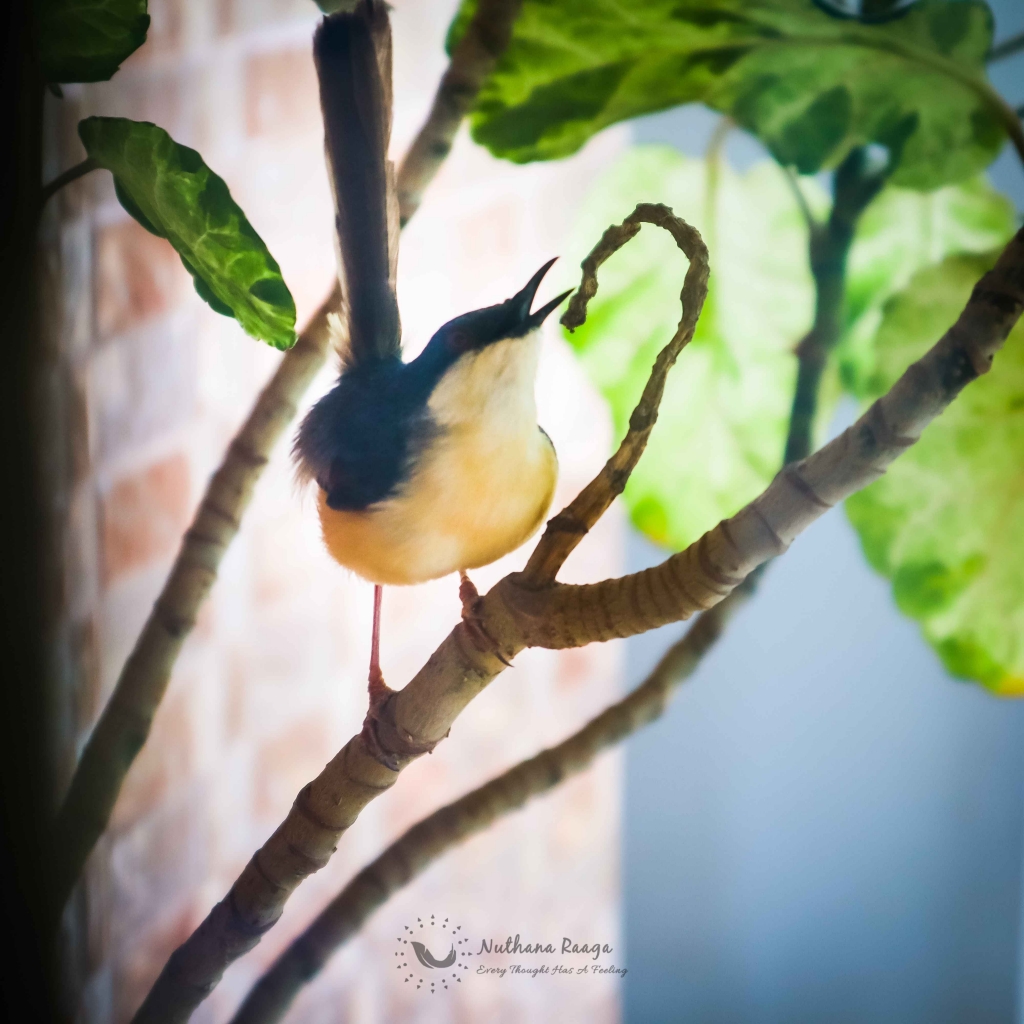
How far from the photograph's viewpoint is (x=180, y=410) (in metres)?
0.55

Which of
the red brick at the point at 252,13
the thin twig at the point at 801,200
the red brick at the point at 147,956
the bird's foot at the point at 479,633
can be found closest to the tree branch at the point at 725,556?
the bird's foot at the point at 479,633

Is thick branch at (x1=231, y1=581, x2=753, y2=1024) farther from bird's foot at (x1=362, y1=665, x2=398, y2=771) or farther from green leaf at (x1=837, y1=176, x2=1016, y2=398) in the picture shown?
green leaf at (x1=837, y1=176, x2=1016, y2=398)

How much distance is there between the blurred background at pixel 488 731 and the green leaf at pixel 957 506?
0.6 inches

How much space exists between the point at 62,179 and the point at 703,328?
37 centimetres

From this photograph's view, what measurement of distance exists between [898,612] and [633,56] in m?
0.34

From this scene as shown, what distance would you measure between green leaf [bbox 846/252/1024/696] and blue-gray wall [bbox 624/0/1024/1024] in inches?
0.6

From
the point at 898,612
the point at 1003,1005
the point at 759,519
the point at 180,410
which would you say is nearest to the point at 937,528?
Answer: the point at 898,612

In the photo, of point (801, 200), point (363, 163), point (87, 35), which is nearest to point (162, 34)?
point (87, 35)

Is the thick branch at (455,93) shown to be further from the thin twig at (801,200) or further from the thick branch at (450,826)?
the thick branch at (450,826)

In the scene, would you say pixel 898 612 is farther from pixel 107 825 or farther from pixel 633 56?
pixel 107 825

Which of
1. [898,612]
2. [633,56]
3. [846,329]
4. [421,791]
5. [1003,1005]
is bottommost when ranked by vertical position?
[1003,1005]

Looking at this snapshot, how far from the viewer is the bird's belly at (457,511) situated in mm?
446

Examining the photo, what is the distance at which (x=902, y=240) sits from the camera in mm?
513

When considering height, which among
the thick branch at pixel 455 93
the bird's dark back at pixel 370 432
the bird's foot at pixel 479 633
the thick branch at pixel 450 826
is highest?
the thick branch at pixel 455 93
